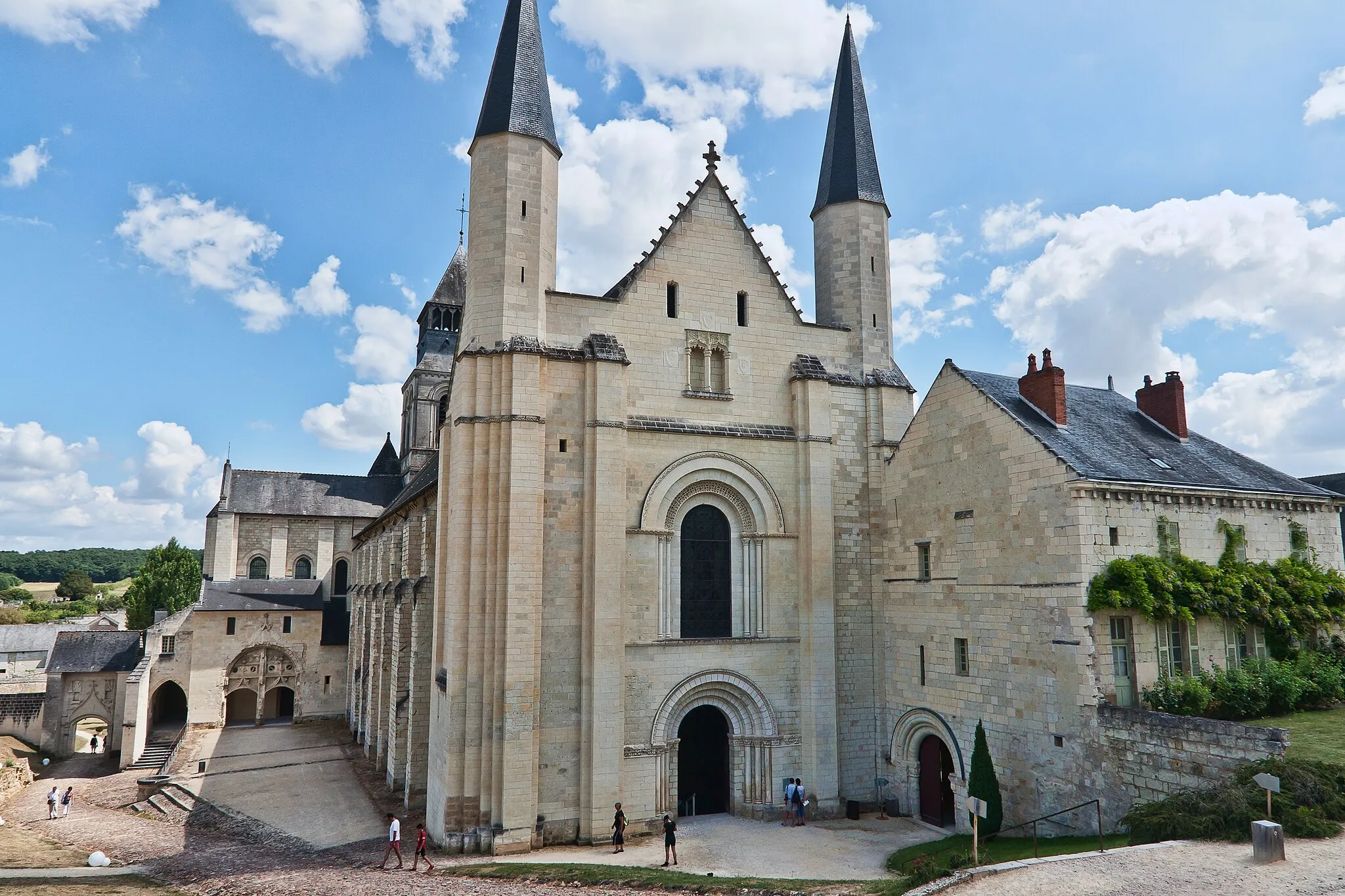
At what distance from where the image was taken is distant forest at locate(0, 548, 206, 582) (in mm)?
165500

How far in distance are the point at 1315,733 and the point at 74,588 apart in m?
143

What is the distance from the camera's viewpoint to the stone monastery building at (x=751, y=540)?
1672 centimetres

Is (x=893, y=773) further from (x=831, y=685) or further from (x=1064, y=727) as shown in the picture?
(x=1064, y=727)

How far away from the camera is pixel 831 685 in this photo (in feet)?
67.7

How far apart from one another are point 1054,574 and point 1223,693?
3863 millimetres

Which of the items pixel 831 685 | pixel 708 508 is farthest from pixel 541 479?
pixel 831 685

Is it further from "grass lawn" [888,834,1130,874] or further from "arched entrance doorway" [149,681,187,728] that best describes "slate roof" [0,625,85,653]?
"grass lawn" [888,834,1130,874]

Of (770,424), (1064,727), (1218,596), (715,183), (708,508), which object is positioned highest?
(715,183)

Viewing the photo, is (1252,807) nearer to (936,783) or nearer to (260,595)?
(936,783)

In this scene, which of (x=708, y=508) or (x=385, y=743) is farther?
(x=385, y=743)

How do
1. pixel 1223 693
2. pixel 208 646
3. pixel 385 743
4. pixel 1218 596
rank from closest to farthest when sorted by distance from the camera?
1. pixel 1223 693
2. pixel 1218 596
3. pixel 385 743
4. pixel 208 646

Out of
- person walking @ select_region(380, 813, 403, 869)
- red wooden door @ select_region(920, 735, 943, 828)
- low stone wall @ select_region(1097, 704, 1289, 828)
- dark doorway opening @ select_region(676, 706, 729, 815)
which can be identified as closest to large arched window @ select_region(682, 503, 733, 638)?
dark doorway opening @ select_region(676, 706, 729, 815)

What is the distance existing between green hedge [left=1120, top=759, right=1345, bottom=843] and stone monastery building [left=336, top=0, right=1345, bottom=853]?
2.17 metres

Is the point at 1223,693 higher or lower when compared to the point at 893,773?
higher
